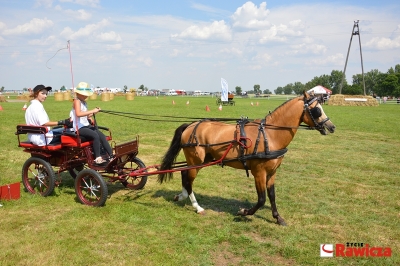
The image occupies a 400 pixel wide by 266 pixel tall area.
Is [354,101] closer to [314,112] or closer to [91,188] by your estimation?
[314,112]

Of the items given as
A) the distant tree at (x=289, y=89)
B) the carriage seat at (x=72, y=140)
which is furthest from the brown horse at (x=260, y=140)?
the distant tree at (x=289, y=89)

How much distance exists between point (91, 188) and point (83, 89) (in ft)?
6.42

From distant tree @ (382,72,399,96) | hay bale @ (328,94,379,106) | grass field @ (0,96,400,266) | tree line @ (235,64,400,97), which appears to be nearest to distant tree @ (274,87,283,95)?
tree line @ (235,64,400,97)

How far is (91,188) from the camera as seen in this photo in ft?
20.7

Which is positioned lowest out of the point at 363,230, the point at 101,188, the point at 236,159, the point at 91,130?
the point at 363,230

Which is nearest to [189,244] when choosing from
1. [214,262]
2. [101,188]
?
[214,262]

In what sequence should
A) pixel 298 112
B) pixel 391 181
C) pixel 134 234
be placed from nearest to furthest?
pixel 134 234, pixel 298 112, pixel 391 181

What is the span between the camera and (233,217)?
5.84 meters

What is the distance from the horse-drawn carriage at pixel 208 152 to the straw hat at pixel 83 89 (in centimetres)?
89

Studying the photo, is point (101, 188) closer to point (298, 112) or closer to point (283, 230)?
point (283, 230)

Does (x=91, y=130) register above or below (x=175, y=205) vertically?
above

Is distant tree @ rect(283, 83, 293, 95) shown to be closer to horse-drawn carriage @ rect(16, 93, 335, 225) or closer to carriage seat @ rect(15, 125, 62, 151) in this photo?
horse-drawn carriage @ rect(16, 93, 335, 225)

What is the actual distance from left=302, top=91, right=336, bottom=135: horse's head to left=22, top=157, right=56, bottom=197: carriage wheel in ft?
16.4

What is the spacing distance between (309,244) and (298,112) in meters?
2.12
